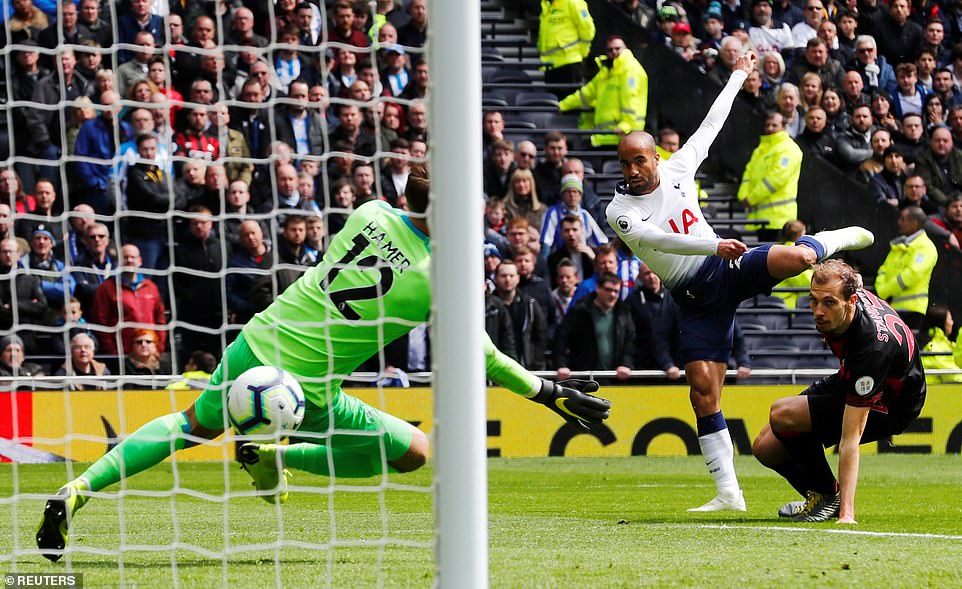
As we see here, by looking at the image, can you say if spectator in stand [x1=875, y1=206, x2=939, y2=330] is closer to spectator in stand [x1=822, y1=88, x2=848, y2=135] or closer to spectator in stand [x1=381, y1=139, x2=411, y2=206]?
spectator in stand [x1=822, y1=88, x2=848, y2=135]

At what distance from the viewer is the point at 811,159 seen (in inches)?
672

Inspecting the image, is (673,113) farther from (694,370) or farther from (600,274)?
(694,370)

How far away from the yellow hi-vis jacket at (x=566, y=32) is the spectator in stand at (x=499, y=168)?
7.71ft

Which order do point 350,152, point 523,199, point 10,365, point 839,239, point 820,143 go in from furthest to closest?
point 820,143 < point 523,199 < point 10,365 < point 350,152 < point 839,239

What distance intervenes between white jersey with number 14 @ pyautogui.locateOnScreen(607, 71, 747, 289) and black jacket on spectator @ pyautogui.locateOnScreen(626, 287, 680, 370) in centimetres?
534

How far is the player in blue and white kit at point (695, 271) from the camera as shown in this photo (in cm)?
881

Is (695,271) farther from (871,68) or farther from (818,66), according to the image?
(871,68)

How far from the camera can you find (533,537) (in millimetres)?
7344

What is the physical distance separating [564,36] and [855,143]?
3.69m

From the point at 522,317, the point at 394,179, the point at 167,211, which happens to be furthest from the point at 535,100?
the point at 167,211

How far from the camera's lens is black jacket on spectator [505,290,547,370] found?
14461 mm

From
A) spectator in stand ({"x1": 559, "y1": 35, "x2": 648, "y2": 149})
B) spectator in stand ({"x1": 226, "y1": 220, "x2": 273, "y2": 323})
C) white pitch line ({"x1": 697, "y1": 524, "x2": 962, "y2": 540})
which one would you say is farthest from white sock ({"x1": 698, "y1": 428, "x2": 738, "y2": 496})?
spectator in stand ({"x1": 559, "y1": 35, "x2": 648, "y2": 149})

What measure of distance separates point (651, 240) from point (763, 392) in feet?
20.4

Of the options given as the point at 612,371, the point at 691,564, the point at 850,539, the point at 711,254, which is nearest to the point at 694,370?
the point at 711,254
